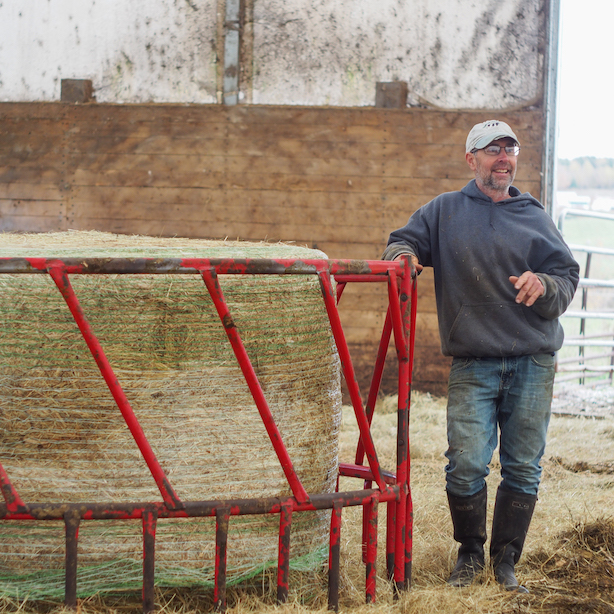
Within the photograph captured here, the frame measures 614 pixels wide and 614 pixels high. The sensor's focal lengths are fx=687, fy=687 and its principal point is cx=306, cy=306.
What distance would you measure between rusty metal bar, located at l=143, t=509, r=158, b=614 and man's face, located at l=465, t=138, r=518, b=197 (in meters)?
1.63

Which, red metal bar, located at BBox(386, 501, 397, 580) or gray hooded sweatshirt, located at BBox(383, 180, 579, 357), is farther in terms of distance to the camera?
gray hooded sweatshirt, located at BBox(383, 180, 579, 357)

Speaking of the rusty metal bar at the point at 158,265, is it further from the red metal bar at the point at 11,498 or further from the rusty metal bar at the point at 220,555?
the rusty metal bar at the point at 220,555

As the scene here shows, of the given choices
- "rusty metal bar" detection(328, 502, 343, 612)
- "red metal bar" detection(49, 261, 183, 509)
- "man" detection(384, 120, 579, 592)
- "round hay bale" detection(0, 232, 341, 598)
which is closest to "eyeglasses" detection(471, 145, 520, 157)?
"man" detection(384, 120, 579, 592)

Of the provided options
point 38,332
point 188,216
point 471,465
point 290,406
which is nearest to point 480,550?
point 471,465

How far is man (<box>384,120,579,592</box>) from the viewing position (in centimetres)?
237

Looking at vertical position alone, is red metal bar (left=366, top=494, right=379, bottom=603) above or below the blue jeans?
below

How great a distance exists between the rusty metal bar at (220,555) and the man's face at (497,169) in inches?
59.0

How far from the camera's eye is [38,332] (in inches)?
77.7

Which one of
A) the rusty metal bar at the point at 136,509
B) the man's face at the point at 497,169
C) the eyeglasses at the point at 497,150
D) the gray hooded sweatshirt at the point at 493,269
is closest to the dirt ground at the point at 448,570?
the rusty metal bar at the point at 136,509

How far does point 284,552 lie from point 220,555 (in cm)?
18

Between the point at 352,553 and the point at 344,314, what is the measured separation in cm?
333

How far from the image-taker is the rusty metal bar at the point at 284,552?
1.89 meters

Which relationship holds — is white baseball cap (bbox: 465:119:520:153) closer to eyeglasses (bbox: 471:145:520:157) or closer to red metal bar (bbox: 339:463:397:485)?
eyeglasses (bbox: 471:145:520:157)

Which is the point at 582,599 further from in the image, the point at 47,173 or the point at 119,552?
the point at 47,173
